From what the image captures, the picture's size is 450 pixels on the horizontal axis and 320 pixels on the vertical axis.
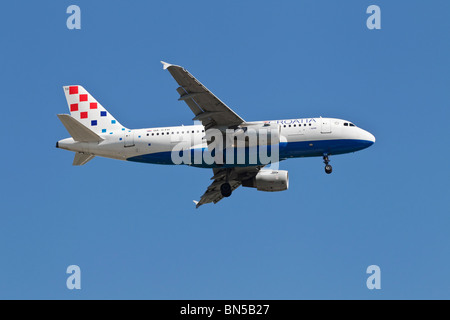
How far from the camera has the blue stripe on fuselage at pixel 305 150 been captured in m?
53.8

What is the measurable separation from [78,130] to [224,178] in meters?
12.6

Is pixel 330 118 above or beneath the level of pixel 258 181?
above

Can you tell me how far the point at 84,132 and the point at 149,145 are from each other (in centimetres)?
484

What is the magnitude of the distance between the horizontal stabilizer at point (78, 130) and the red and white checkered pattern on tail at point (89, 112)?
158 cm

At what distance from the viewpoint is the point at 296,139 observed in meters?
53.7

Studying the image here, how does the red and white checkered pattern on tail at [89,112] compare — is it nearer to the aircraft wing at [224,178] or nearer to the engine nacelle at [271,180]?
the aircraft wing at [224,178]

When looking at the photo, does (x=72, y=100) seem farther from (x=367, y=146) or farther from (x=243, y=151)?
(x=367, y=146)

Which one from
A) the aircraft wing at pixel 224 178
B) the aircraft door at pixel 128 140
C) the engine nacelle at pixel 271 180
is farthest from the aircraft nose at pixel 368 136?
the aircraft door at pixel 128 140

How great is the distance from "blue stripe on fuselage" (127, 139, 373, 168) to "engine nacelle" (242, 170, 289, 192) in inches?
159

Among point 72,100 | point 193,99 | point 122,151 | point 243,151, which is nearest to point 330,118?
point 243,151

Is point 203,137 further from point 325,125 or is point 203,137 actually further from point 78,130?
point 78,130

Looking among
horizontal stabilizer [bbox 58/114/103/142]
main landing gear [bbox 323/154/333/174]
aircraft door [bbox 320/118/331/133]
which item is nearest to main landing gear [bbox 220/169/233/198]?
main landing gear [bbox 323/154/333/174]

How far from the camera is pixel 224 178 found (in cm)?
5978

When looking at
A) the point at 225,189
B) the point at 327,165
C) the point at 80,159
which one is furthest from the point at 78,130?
the point at 327,165
